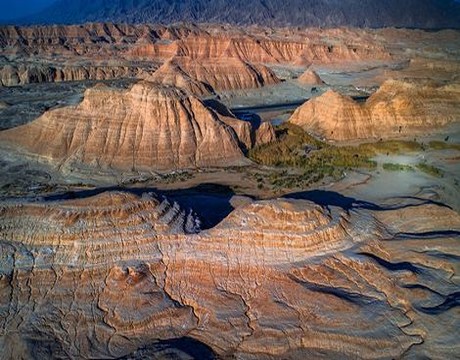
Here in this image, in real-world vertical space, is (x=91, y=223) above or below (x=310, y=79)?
above

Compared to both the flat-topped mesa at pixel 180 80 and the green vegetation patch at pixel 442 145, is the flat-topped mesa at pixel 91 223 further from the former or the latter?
the flat-topped mesa at pixel 180 80

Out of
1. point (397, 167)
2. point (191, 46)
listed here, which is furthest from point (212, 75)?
point (397, 167)

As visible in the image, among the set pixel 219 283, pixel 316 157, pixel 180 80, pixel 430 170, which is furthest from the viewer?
pixel 180 80

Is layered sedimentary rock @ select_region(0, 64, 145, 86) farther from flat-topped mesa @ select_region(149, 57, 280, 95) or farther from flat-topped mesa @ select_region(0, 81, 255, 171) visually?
flat-topped mesa @ select_region(0, 81, 255, 171)

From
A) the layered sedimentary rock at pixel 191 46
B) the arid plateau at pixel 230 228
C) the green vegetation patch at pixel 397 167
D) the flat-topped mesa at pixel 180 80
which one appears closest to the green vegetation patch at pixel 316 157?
the green vegetation patch at pixel 397 167

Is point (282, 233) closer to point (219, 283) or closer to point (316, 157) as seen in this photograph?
point (219, 283)

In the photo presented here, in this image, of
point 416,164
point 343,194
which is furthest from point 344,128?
point 343,194
